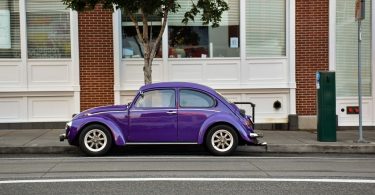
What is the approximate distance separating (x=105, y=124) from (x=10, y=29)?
5.46m

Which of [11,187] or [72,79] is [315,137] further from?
[11,187]

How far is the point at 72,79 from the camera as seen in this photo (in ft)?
45.9

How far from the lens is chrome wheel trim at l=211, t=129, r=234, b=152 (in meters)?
10.3

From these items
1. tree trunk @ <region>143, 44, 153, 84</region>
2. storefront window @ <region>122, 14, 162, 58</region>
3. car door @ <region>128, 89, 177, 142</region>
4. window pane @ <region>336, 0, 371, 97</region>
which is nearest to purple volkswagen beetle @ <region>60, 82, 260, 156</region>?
car door @ <region>128, 89, 177, 142</region>

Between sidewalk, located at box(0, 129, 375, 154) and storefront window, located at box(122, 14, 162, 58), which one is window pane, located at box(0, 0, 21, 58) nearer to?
sidewalk, located at box(0, 129, 375, 154)

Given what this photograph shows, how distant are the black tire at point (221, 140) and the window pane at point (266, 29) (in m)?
Answer: 4.61

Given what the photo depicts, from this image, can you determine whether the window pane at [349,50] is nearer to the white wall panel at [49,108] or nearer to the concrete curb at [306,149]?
the concrete curb at [306,149]

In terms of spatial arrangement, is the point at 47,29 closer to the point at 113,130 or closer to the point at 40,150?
the point at 40,150

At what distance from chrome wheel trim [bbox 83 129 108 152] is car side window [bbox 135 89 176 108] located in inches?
34.9

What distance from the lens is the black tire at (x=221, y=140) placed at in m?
10.3

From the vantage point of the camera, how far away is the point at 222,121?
10242 mm

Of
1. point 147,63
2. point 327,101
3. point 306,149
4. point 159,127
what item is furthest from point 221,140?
point 327,101

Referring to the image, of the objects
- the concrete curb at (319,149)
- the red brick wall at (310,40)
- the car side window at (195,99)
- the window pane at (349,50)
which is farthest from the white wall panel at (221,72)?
the car side window at (195,99)

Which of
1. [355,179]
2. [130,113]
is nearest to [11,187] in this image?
[130,113]
